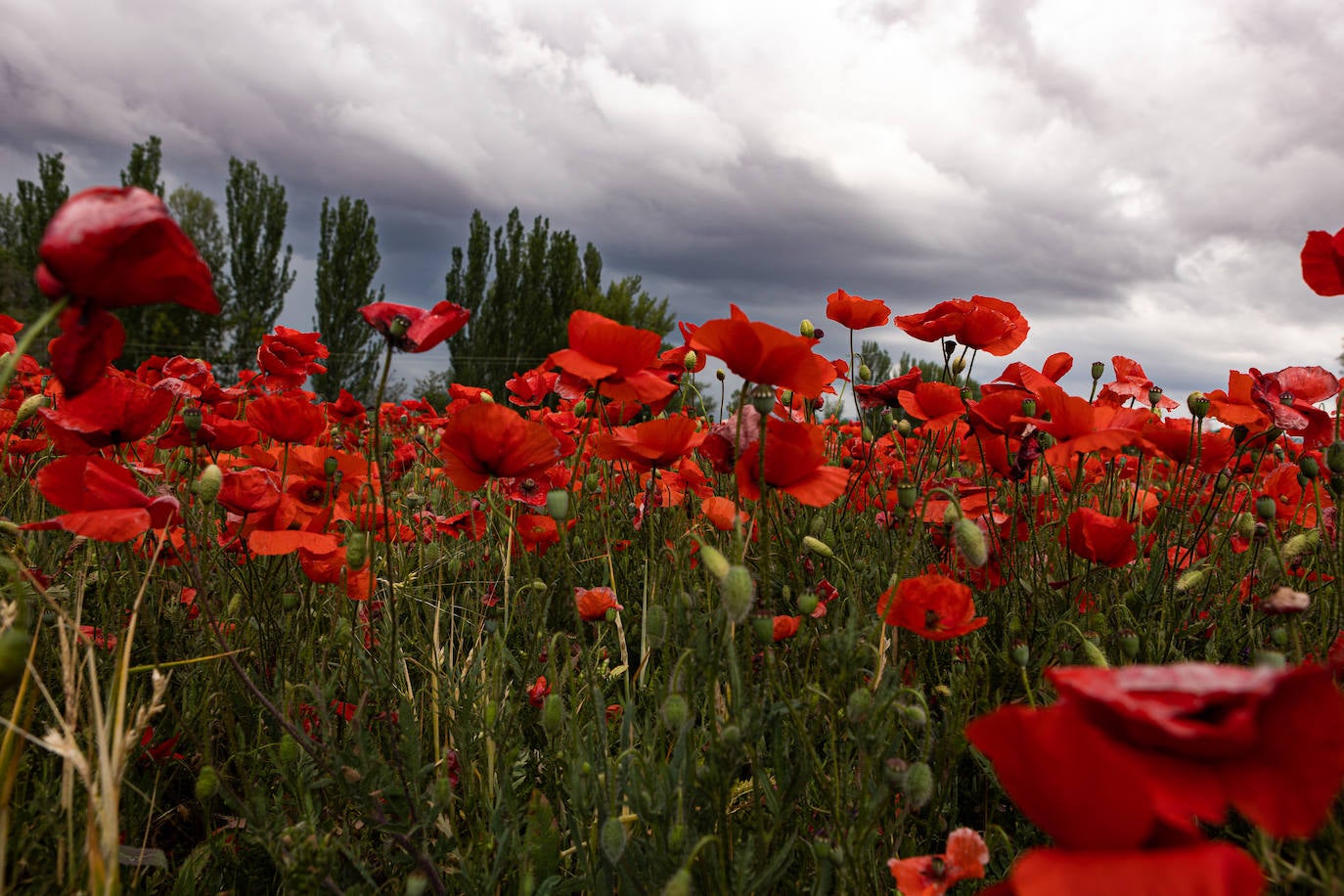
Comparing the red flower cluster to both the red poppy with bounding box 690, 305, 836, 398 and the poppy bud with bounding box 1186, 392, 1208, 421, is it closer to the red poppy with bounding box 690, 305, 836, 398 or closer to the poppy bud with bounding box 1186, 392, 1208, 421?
the red poppy with bounding box 690, 305, 836, 398

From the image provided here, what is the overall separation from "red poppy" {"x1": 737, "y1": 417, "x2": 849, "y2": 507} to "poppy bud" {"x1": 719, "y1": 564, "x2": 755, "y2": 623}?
24 cm

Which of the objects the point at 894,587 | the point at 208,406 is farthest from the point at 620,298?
the point at 894,587

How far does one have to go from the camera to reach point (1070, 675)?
17.6 inches

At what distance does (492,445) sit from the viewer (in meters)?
1.12

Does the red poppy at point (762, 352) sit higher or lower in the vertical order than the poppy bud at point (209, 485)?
higher

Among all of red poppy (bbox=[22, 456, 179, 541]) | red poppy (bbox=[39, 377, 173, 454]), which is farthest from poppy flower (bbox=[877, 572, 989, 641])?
red poppy (bbox=[39, 377, 173, 454])

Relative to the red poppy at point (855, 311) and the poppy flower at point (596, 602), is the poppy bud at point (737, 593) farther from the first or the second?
the red poppy at point (855, 311)

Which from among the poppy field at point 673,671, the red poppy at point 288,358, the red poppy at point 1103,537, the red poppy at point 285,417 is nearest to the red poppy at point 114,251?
the poppy field at point 673,671

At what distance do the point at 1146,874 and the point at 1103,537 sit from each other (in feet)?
3.75

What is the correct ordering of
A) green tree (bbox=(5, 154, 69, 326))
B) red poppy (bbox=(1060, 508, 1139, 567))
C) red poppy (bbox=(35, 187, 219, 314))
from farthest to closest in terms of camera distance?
green tree (bbox=(5, 154, 69, 326)) → red poppy (bbox=(1060, 508, 1139, 567)) → red poppy (bbox=(35, 187, 219, 314))

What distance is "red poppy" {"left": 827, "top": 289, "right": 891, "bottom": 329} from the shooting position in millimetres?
2152

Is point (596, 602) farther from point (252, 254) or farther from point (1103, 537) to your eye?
point (252, 254)

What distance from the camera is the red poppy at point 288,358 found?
86.2 inches

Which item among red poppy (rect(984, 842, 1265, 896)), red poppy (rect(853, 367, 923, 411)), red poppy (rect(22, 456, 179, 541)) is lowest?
red poppy (rect(22, 456, 179, 541))
